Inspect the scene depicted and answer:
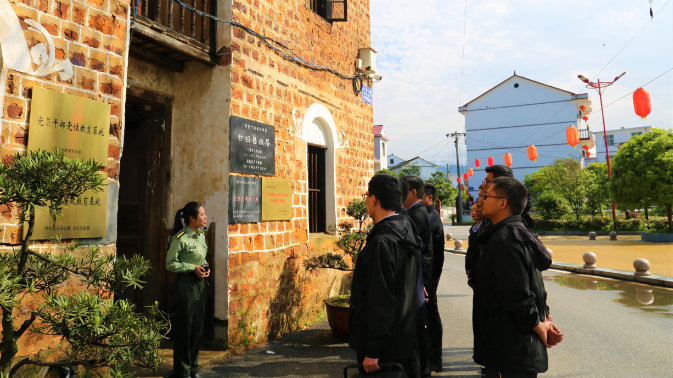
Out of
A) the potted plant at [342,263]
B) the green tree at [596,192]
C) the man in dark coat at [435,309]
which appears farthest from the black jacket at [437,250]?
the green tree at [596,192]

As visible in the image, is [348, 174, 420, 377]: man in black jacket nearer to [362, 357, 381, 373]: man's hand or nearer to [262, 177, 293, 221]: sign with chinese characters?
[362, 357, 381, 373]: man's hand

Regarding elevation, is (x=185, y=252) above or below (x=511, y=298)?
above

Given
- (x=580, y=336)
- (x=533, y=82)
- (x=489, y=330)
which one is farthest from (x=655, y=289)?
Answer: (x=533, y=82)

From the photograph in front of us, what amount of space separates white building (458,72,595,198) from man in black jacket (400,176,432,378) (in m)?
39.1

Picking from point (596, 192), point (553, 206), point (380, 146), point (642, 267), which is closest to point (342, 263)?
point (642, 267)

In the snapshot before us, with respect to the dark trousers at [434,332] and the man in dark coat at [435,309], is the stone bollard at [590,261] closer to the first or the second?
the man in dark coat at [435,309]

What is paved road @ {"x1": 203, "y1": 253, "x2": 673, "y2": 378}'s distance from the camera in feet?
14.5

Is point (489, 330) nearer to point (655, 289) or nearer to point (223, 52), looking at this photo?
point (223, 52)

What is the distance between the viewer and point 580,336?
5.64 metres

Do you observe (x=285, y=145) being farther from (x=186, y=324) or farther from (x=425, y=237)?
(x=186, y=324)

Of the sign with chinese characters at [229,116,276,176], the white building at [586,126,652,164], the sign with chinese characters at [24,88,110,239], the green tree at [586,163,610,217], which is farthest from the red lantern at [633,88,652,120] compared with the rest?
the white building at [586,126,652,164]

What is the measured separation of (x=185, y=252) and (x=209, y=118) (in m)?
1.92

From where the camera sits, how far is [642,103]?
32.6 ft

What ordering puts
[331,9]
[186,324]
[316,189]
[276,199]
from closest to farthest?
[186,324]
[276,199]
[316,189]
[331,9]
